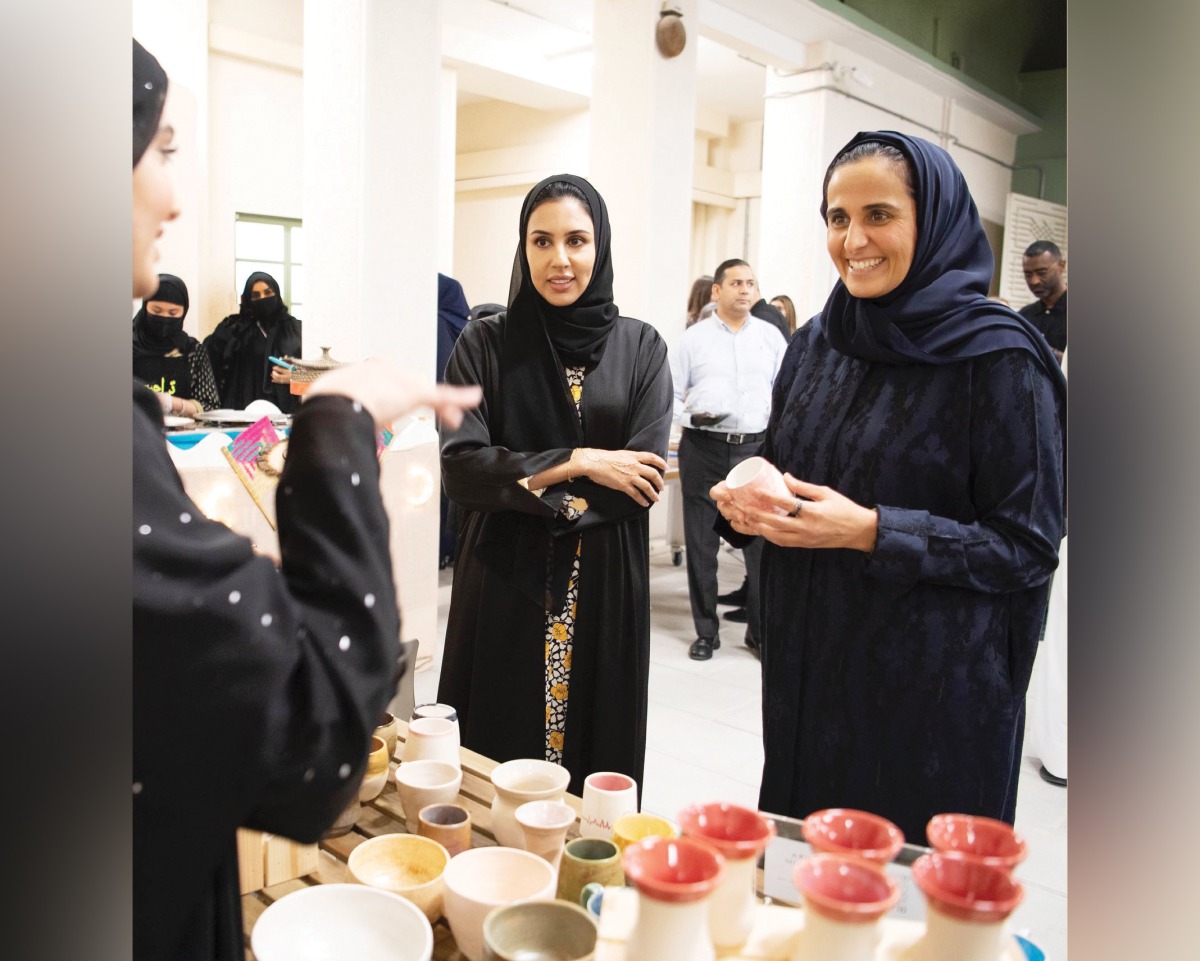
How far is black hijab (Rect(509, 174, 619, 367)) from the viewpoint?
1.05 meters

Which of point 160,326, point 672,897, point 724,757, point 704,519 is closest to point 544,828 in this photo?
point 672,897

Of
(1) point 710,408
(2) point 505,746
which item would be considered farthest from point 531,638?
(1) point 710,408

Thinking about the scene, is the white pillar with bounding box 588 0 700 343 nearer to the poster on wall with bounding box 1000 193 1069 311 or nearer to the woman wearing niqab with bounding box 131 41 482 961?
the poster on wall with bounding box 1000 193 1069 311

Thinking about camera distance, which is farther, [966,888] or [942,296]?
[942,296]

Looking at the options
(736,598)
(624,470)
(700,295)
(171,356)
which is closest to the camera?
(171,356)

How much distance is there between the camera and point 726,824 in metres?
0.63

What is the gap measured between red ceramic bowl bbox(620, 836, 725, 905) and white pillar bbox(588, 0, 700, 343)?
30.9 inches

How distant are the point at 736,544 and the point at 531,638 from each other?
1.27 ft

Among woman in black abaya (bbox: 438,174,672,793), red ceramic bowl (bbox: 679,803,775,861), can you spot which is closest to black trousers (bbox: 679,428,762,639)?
woman in black abaya (bbox: 438,174,672,793)

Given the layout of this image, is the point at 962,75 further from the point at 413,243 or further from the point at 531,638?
the point at 531,638

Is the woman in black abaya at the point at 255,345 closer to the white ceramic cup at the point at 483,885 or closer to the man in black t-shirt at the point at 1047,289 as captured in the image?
the white ceramic cup at the point at 483,885

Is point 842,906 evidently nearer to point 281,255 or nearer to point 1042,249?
point 1042,249

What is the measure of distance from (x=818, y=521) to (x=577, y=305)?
42cm
